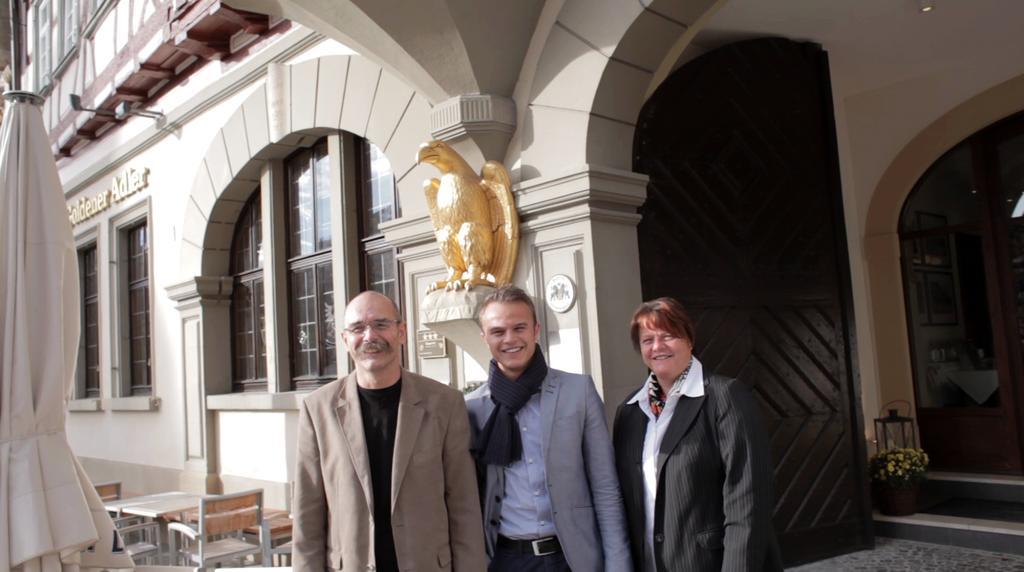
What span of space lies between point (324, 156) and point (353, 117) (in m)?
1.27

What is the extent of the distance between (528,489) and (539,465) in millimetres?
82

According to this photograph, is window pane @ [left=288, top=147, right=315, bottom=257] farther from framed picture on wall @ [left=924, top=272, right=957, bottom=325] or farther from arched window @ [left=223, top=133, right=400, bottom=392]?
framed picture on wall @ [left=924, top=272, right=957, bottom=325]

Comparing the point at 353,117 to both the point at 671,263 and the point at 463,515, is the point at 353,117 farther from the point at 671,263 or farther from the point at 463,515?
the point at 463,515

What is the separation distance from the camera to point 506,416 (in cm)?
260

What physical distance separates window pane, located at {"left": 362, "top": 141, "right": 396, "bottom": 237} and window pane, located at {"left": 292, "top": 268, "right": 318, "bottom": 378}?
0.99 m

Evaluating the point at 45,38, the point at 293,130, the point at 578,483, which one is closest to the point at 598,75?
the point at 578,483

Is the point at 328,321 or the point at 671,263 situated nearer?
the point at 671,263

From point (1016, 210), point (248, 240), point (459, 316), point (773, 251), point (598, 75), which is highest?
point (598, 75)

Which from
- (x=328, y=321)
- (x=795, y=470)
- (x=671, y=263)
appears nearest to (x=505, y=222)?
(x=671, y=263)

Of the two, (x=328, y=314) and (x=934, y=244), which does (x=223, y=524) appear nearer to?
(x=328, y=314)

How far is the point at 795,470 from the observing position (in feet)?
Answer: 20.0

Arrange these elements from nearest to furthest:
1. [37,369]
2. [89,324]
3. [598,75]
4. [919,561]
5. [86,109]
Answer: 1. [37,369]
2. [598,75]
3. [919,561]
4. [86,109]
5. [89,324]

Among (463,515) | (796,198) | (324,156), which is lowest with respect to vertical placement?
(463,515)

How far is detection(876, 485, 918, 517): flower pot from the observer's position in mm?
6824
